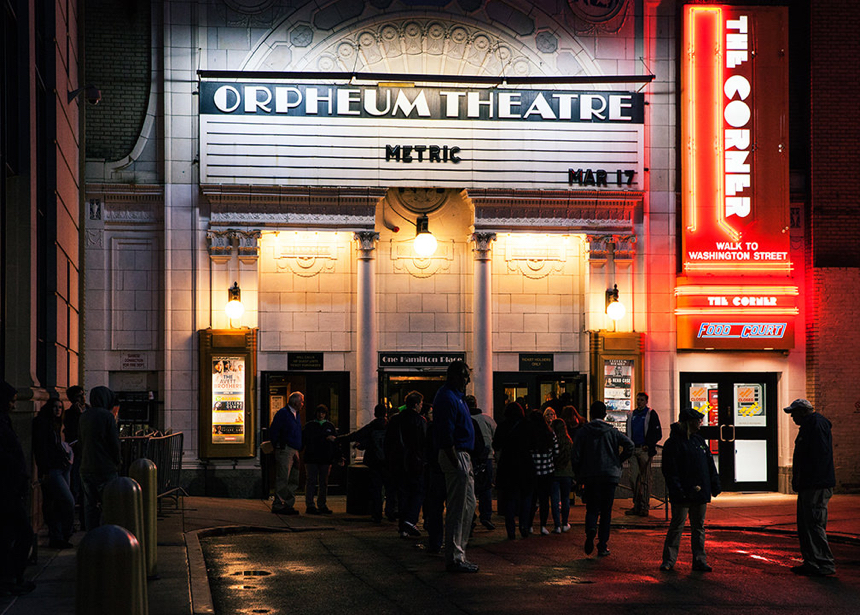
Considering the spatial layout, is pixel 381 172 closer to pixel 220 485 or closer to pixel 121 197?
pixel 121 197

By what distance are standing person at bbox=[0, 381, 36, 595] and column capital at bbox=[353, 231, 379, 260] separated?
1158 centimetres

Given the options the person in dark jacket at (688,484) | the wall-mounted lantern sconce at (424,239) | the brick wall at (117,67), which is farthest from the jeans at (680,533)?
the brick wall at (117,67)

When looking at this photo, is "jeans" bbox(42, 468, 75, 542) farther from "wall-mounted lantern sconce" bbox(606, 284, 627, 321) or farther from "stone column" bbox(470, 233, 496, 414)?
"wall-mounted lantern sconce" bbox(606, 284, 627, 321)

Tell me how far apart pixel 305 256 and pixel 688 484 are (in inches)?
444

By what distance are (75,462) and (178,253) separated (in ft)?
21.5

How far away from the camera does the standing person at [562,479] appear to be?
15.2m

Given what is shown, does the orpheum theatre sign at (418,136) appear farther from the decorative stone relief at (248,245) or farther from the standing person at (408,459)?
the standing person at (408,459)

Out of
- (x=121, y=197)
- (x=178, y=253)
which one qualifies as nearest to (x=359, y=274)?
(x=178, y=253)

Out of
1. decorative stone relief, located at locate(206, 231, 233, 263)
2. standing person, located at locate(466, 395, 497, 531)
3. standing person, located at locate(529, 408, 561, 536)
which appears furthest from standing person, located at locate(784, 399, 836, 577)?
decorative stone relief, located at locate(206, 231, 233, 263)

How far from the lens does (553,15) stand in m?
21.4

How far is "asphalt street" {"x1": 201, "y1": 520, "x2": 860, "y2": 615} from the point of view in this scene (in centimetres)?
933

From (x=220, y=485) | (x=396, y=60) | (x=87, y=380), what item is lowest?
(x=220, y=485)

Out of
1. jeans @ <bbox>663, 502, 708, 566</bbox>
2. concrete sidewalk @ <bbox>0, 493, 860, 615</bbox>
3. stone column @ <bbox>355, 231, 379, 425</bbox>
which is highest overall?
stone column @ <bbox>355, 231, 379, 425</bbox>

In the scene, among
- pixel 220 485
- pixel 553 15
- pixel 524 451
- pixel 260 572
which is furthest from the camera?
pixel 553 15
